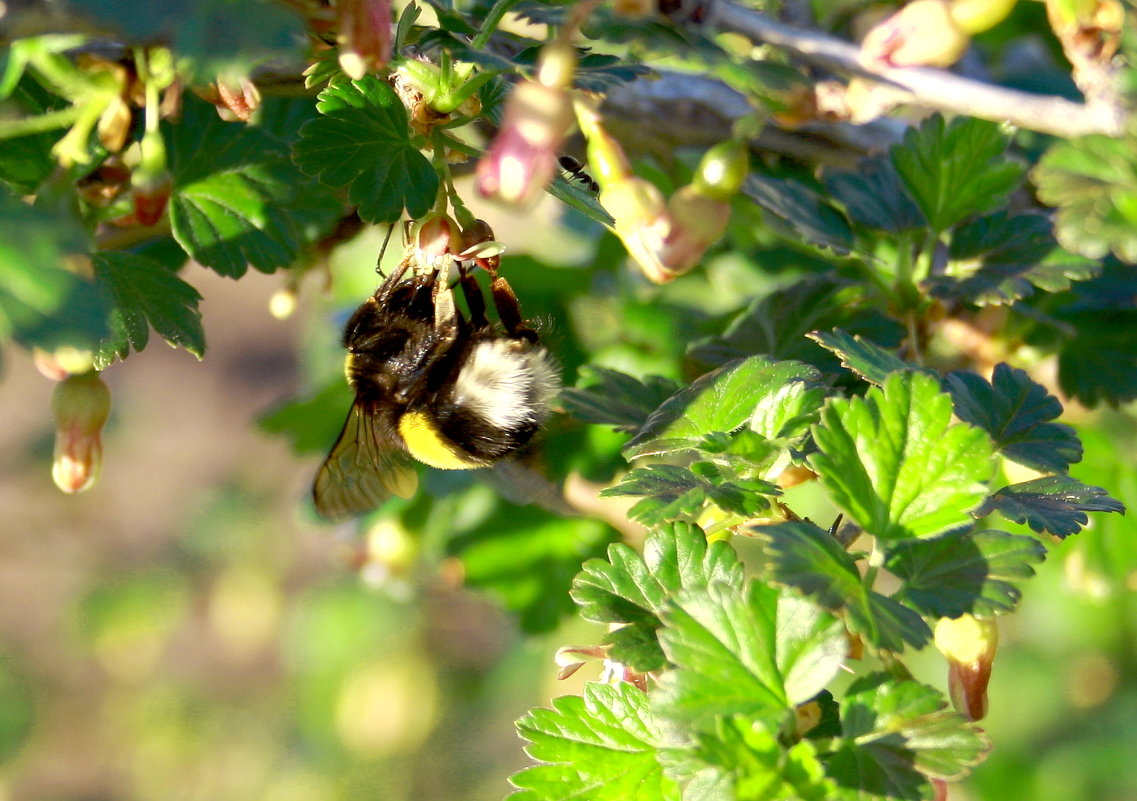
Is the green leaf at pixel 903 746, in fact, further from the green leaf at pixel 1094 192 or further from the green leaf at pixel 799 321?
the green leaf at pixel 1094 192

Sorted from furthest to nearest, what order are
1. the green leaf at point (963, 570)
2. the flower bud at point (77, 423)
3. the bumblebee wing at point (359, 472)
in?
the bumblebee wing at point (359, 472), the flower bud at point (77, 423), the green leaf at point (963, 570)

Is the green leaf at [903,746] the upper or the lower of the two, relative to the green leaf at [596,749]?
upper

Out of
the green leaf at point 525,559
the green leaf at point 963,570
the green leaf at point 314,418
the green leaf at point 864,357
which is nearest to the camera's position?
the green leaf at point 963,570

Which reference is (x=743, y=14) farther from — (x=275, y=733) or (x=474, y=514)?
(x=275, y=733)

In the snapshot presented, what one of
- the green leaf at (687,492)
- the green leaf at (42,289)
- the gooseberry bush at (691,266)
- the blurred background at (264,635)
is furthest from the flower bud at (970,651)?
the blurred background at (264,635)

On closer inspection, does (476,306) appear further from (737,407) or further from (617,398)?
(737,407)

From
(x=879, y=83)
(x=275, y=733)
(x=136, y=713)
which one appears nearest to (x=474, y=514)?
(x=879, y=83)
